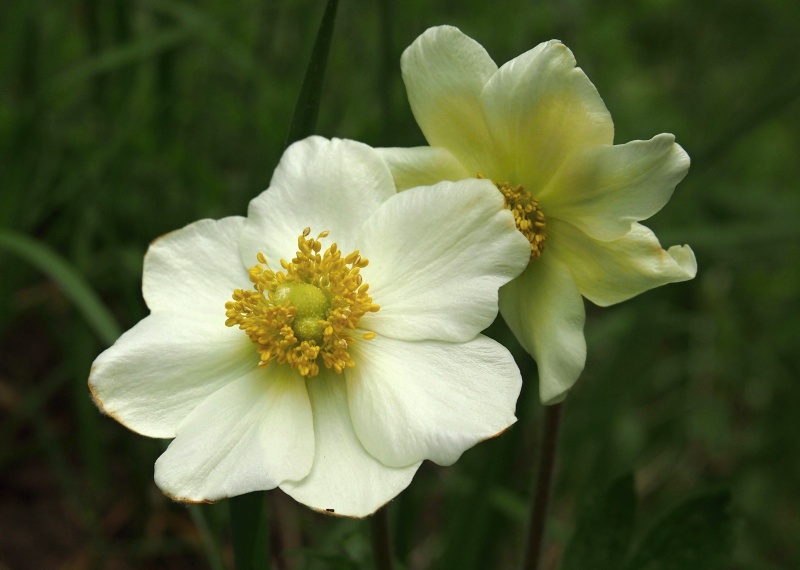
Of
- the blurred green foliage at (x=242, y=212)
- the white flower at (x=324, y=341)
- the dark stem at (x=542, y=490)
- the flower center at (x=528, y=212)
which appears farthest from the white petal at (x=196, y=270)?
the blurred green foliage at (x=242, y=212)

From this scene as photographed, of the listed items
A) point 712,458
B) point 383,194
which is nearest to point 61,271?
point 383,194

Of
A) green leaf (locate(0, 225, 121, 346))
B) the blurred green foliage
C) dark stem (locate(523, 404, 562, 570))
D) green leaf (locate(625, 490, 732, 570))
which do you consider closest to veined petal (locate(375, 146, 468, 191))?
dark stem (locate(523, 404, 562, 570))

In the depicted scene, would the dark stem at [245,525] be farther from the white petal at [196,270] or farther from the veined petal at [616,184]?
the veined petal at [616,184]

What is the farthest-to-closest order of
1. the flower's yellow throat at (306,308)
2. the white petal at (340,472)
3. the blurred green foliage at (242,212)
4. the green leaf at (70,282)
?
the blurred green foliage at (242,212) → the green leaf at (70,282) → the flower's yellow throat at (306,308) → the white petal at (340,472)

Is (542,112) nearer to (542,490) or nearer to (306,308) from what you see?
(306,308)

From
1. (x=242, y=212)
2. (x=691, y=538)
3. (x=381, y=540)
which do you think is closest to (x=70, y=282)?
(x=242, y=212)

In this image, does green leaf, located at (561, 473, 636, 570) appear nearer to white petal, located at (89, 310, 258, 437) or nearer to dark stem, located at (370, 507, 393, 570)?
dark stem, located at (370, 507, 393, 570)
